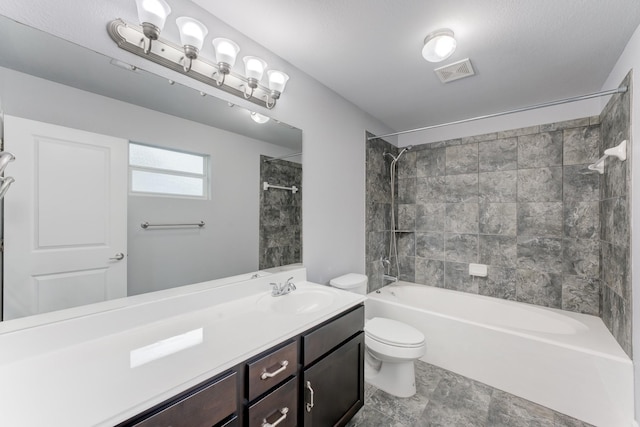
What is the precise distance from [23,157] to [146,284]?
0.65m

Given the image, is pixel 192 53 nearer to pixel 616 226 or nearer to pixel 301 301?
pixel 301 301

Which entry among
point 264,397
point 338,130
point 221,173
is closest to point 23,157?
point 221,173

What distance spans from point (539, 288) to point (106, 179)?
11.4 feet

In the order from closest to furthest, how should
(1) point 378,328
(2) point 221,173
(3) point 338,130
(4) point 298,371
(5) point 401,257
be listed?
(4) point 298,371 < (2) point 221,173 < (1) point 378,328 < (3) point 338,130 < (5) point 401,257

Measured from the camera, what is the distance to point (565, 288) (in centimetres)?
241

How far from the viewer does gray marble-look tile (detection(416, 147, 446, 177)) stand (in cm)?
309

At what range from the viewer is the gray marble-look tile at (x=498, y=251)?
8.73ft

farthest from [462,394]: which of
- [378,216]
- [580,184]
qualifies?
[580,184]

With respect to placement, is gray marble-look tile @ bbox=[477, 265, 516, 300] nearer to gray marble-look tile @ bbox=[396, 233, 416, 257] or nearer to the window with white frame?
gray marble-look tile @ bbox=[396, 233, 416, 257]

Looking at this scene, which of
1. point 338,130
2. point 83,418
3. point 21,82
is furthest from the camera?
point 338,130

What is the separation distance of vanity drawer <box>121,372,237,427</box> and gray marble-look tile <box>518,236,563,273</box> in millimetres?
2904

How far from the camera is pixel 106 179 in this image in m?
1.09

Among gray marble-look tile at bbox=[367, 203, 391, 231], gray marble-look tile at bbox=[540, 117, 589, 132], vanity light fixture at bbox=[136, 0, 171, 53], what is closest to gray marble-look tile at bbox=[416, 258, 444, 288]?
gray marble-look tile at bbox=[367, 203, 391, 231]

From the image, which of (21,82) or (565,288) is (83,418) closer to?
(21,82)
